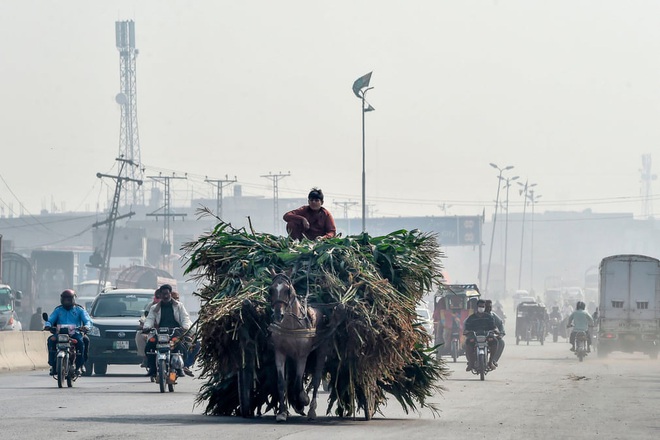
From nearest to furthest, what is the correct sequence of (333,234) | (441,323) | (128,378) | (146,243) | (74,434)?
(74,434), (333,234), (128,378), (441,323), (146,243)

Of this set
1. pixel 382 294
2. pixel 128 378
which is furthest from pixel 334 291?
pixel 128 378

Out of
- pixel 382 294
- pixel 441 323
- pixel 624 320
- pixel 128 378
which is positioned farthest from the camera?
pixel 624 320

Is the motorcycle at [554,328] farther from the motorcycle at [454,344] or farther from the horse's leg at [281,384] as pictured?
the horse's leg at [281,384]

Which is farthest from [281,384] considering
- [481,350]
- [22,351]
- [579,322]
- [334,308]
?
[579,322]

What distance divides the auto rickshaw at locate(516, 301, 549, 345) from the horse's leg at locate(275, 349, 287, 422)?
46.8 m

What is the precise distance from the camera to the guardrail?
1202 inches

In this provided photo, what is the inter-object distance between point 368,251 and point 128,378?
12.8m

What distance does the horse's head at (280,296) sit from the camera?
14.2 m

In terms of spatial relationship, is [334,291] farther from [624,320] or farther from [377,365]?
[624,320]

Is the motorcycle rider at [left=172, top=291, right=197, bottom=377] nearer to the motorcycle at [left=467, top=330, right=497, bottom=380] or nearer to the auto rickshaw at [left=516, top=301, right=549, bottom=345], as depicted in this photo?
the motorcycle at [left=467, top=330, right=497, bottom=380]

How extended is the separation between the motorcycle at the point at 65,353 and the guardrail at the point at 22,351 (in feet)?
25.2

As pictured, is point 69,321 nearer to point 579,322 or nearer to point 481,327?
point 481,327

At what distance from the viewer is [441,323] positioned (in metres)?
42.1

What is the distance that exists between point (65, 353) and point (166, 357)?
2.26 metres
